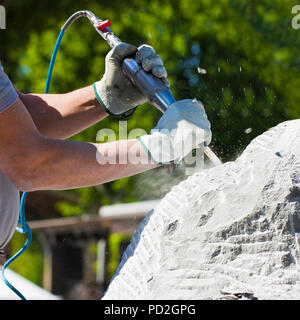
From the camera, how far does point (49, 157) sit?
170cm

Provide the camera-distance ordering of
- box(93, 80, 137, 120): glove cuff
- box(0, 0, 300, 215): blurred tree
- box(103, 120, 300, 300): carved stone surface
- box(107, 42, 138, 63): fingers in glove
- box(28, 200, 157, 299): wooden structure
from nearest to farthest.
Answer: box(103, 120, 300, 300): carved stone surface → box(107, 42, 138, 63): fingers in glove → box(93, 80, 137, 120): glove cuff → box(0, 0, 300, 215): blurred tree → box(28, 200, 157, 299): wooden structure

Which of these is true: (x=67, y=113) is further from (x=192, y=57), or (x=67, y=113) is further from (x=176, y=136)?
(x=192, y=57)

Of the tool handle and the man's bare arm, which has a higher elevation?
the tool handle

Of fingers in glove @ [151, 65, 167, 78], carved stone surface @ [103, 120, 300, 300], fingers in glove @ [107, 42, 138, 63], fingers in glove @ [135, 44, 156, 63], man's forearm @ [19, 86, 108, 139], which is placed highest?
fingers in glove @ [107, 42, 138, 63]

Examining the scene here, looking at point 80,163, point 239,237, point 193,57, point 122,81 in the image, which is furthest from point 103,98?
point 193,57

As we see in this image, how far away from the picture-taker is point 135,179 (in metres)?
6.56

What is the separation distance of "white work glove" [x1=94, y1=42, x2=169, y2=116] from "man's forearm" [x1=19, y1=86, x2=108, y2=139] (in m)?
0.06

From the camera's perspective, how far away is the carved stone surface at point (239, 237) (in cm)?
167

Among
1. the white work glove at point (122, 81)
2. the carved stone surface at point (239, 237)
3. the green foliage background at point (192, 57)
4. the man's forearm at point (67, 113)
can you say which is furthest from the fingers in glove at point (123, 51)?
the green foliage background at point (192, 57)

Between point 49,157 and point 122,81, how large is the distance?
2.00 feet

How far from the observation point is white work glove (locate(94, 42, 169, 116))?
193 centimetres

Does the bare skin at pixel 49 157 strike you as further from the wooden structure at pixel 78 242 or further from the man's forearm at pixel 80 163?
the wooden structure at pixel 78 242

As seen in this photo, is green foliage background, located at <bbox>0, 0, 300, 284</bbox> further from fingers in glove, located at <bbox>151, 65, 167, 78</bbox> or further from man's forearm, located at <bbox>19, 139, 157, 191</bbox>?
man's forearm, located at <bbox>19, 139, 157, 191</bbox>

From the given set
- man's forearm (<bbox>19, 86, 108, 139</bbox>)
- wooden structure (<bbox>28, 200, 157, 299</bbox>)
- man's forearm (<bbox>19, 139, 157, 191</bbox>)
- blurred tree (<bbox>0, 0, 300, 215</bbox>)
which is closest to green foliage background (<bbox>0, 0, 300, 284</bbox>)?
blurred tree (<bbox>0, 0, 300, 215</bbox>)
